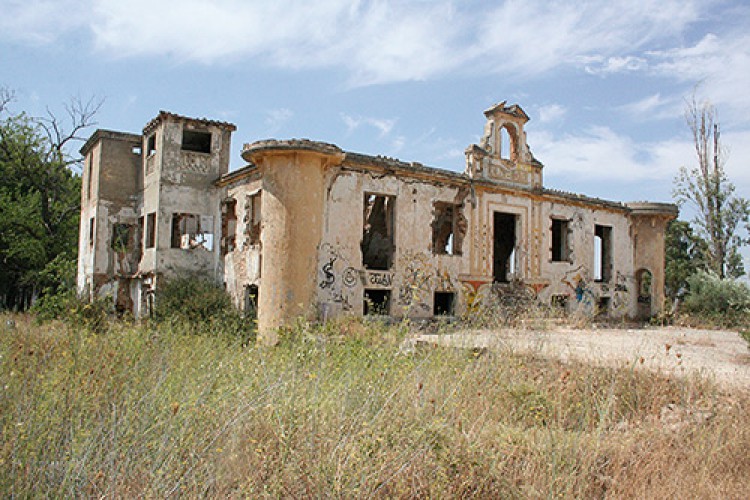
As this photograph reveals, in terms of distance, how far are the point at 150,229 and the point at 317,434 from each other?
16.4m

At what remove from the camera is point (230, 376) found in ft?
17.5

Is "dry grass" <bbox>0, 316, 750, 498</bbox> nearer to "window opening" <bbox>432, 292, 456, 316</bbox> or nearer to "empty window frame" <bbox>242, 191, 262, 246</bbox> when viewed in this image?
"window opening" <bbox>432, 292, 456, 316</bbox>

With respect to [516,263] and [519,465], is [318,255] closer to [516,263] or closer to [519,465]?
[516,263]

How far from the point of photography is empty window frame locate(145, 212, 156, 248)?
18875mm

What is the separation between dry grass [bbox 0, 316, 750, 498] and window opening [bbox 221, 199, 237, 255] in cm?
1162

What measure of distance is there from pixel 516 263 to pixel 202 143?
38.8 feet

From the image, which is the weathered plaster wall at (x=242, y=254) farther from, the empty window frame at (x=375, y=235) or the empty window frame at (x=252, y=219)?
the empty window frame at (x=375, y=235)

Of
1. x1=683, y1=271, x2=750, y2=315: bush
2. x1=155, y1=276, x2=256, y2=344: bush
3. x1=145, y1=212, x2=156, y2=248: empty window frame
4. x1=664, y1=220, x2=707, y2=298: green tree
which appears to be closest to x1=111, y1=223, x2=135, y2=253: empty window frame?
x1=145, y1=212, x2=156, y2=248: empty window frame

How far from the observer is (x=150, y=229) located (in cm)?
1908

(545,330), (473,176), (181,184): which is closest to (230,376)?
(545,330)

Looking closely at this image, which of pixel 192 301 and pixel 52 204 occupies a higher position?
pixel 52 204

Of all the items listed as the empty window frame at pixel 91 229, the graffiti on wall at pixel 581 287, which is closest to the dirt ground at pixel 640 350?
the graffiti on wall at pixel 581 287

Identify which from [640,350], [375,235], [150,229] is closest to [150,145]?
[150,229]

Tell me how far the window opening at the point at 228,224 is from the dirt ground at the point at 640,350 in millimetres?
9677
